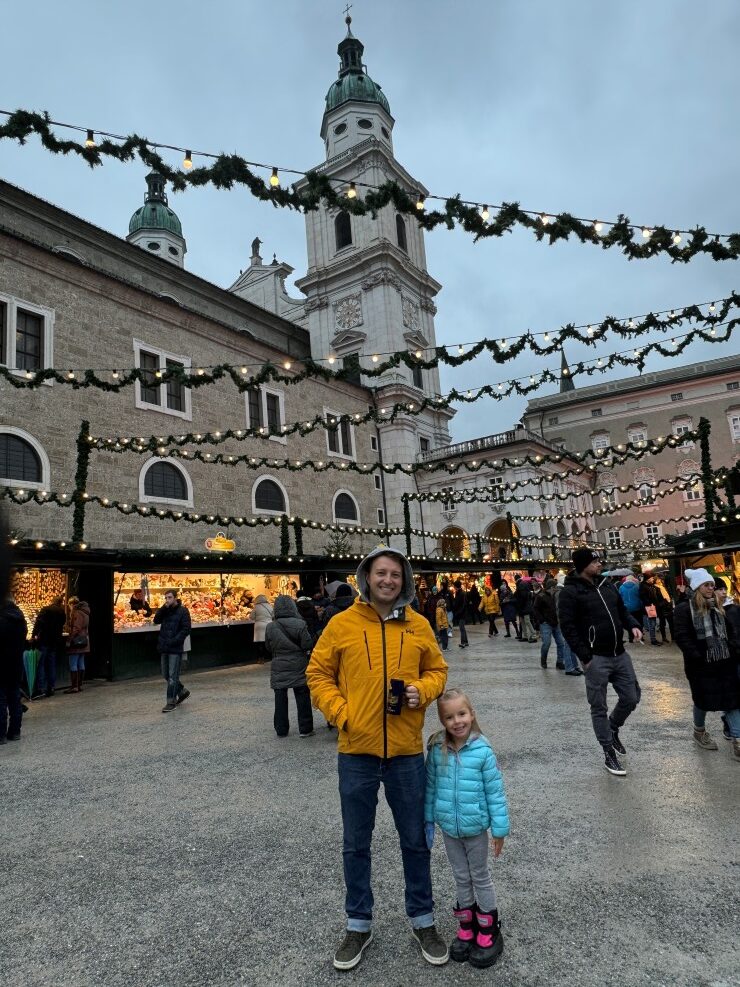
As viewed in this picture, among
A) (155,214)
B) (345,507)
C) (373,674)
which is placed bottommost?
(373,674)

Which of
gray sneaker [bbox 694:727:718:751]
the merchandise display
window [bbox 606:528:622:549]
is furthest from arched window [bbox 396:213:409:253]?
gray sneaker [bbox 694:727:718:751]

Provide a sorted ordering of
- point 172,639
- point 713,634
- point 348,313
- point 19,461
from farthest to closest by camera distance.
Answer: point 348,313
point 19,461
point 172,639
point 713,634

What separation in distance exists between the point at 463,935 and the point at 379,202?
9.98 m

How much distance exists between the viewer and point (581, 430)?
5834 cm

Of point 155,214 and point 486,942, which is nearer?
point 486,942

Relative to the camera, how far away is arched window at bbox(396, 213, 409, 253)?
42.1 meters

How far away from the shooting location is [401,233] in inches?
1677

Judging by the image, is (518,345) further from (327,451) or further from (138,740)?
(327,451)

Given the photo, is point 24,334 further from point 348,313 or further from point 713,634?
point 348,313

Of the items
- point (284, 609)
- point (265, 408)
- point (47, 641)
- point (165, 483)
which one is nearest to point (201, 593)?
point (47, 641)

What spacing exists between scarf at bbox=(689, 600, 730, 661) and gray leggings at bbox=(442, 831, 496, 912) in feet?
11.9

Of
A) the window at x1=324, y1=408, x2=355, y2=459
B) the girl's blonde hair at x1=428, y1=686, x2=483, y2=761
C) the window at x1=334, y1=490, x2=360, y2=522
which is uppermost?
the window at x1=324, y1=408, x2=355, y2=459

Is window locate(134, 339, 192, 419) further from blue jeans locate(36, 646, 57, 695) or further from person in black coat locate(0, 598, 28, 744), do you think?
person in black coat locate(0, 598, 28, 744)

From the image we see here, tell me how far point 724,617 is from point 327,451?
94.6 ft
